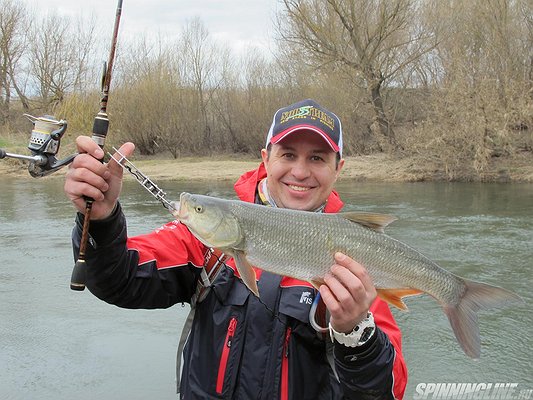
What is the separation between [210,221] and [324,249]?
1.54 feet

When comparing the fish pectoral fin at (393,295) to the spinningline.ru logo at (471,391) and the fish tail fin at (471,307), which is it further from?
the spinningline.ru logo at (471,391)

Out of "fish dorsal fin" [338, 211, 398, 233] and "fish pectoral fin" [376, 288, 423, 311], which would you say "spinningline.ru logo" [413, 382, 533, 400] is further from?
"fish dorsal fin" [338, 211, 398, 233]

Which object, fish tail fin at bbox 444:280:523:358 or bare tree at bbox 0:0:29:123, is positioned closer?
fish tail fin at bbox 444:280:523:358

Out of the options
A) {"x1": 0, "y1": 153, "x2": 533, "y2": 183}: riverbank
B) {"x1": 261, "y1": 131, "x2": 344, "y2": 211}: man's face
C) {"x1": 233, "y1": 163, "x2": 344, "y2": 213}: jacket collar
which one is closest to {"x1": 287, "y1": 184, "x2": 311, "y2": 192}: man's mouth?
{"x1": 261, "y1": 131, "x2": 344, "y2": 211}: man's face

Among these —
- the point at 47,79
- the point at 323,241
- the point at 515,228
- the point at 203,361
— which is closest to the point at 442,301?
the point at 323,241

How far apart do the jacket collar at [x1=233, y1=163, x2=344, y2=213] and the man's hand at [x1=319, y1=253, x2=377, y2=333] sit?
0.68m

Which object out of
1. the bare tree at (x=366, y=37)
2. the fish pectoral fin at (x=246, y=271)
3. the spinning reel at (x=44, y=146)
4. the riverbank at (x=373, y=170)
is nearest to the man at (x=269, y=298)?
the fish pectoral fin at (x=246, y=271)

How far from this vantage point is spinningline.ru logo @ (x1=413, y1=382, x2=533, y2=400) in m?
4.22

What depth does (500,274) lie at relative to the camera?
7.16 m

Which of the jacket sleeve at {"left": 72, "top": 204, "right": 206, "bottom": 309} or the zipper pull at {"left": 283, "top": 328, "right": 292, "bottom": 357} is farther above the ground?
the jacket sleeve at {"left": 72, "top": 204, "right": 206, "bottom": 309}

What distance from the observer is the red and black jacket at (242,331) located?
2191 mm

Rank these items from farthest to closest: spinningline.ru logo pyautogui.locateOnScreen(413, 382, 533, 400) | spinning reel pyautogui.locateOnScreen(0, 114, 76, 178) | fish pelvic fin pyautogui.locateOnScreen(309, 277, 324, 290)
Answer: spinningline.ru logo pyautogui.locateOnScreen(413, 382, 533, 400) < spinning reel pyautogui.locateOnScreen(0, 114, 76, 178) < fish pelvic fin pyautogui.locateOnScreen(309, 277, 324, 290)

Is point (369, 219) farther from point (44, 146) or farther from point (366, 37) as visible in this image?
point (366, 37)

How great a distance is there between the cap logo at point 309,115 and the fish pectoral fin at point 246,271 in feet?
2.56
